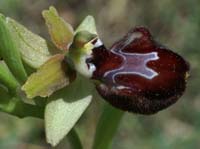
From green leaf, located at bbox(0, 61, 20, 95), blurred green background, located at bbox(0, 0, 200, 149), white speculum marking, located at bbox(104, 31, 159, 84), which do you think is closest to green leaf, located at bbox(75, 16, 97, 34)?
white speculum marking, located at bbox(104, 31, 159, 84)

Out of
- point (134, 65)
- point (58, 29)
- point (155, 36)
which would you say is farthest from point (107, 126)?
point (155, 36)

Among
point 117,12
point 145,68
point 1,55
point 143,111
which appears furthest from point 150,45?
point 117,12

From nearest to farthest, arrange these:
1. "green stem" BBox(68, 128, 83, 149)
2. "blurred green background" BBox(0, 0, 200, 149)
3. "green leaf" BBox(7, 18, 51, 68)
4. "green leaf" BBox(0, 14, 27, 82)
Result: "green leaf" BBox(0, 14, 27, 82), "green leaf" BBox(7, 18, 51, 68), "green stem" BBox(68, 128, 83, 149), "blurred green background" BBox(0, 0, 200, 149)

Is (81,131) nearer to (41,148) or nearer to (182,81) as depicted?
(41,148)

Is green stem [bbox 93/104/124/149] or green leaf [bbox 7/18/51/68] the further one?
green stem [bbox 93/104/124/149]

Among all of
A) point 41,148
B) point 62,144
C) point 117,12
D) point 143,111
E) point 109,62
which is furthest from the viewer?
point 117,12

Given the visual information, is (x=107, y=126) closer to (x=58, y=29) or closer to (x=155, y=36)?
(x=58, y=29)

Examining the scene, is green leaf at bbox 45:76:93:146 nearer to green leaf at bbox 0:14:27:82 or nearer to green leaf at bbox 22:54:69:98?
green leaf at bbox 22:54:69:98
